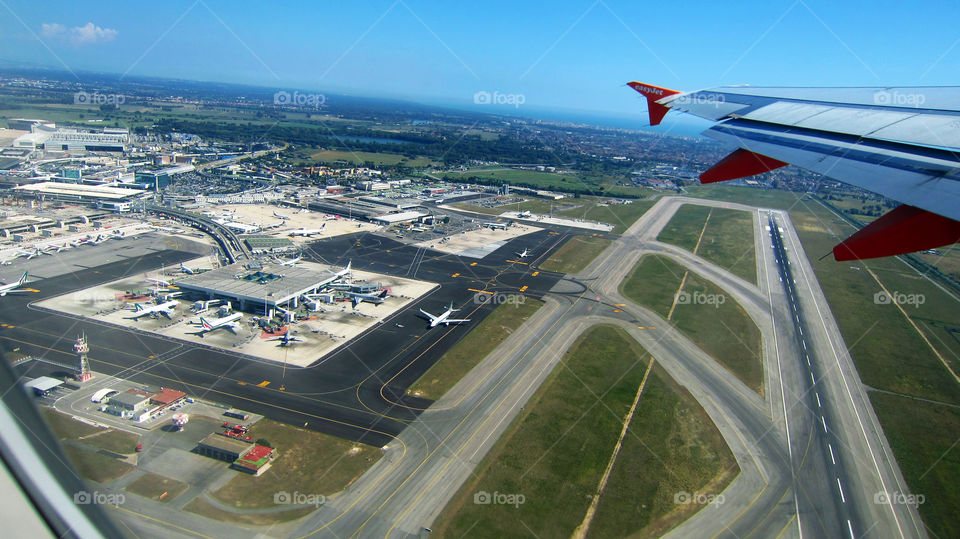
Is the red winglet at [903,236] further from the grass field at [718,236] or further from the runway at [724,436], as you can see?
the grass field at [718,236]

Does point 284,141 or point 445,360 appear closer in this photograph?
point 445,360

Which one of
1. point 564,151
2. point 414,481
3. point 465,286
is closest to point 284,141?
point 564,151

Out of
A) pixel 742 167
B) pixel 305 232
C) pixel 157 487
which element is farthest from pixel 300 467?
pixel 305 232

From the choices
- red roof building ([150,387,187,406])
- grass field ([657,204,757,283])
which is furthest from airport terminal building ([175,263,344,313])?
grass field ([657,204,757,283])

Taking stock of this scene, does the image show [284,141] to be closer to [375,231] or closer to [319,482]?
[375,231]

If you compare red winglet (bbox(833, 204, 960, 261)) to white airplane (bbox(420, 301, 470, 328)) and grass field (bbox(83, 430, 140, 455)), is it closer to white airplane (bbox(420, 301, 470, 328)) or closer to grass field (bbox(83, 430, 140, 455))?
grass field (bbox(83, 430, 140, 455))

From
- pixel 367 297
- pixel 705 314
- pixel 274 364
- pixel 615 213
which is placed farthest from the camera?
pixel 615 213

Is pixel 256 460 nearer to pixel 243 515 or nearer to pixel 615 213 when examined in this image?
pixel 243 515
